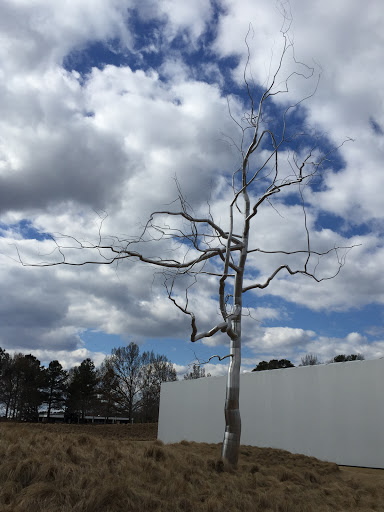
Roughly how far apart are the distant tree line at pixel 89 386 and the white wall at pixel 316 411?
2099 cm

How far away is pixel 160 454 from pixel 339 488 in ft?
10.3

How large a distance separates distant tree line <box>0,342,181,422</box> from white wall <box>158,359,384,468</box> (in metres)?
21.0

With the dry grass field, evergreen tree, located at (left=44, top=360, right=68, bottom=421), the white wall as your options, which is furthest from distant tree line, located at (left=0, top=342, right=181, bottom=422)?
the dry grass field

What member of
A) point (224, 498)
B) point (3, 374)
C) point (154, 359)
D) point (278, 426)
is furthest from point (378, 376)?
point (3, 374)

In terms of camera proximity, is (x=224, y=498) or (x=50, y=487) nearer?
(x=50, y=487)

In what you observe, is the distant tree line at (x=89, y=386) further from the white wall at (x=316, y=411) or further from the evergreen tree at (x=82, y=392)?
the white wall at (x=316, y=411)

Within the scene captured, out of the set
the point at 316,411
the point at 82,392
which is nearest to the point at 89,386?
the point at 82,392

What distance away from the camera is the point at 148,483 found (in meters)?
→ 5.74

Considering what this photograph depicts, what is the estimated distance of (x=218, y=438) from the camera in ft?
58.6

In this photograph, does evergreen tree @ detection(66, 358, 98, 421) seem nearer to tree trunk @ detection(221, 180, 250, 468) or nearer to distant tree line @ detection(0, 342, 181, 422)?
distant tree line @ detection(0, 342, 181, 422)

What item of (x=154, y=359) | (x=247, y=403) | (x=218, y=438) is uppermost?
(x=154, y=359)

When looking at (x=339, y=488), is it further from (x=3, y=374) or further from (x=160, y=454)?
(x=3, y=374)

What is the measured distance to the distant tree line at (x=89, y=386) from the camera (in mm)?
36719

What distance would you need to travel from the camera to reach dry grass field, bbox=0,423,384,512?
16.0ft
